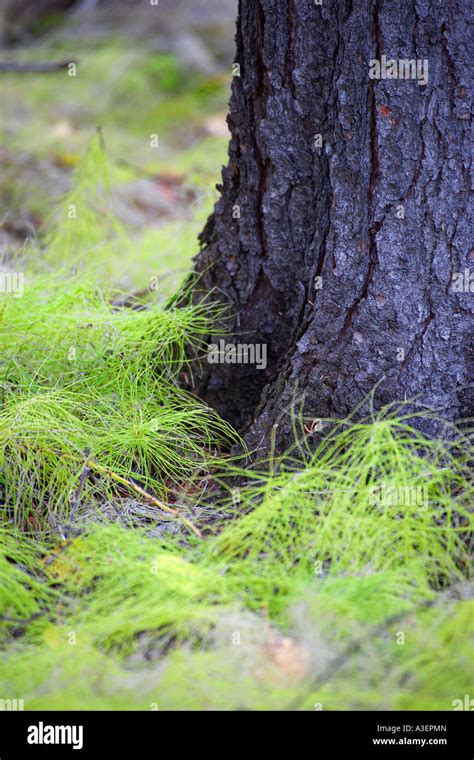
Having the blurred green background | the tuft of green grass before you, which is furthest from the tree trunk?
the blurred green background

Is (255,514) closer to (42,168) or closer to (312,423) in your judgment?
(312,423)

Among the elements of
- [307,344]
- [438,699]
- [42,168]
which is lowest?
[438,699]

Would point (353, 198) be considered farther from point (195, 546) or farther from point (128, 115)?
point (128, 115)

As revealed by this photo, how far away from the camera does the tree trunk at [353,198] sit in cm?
137

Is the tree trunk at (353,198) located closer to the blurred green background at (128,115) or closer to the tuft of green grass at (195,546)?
the tuft of green grass at (195,546)

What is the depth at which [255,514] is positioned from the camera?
52.9 inches

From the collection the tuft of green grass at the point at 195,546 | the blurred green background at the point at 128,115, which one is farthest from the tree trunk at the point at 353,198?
the blurred green background at the point at 128,115

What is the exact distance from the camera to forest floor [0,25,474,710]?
3.60ft

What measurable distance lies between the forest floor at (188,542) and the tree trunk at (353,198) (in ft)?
0.39

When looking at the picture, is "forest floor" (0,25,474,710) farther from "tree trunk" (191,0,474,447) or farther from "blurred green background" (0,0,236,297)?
"blurred green background" (0,0,236,297)

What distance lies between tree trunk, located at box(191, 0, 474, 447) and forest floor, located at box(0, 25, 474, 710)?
4.7 inches

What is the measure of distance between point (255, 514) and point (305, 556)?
0.40 ft

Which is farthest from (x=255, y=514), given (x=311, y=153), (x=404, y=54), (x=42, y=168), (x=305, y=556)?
(x=42, y=168)

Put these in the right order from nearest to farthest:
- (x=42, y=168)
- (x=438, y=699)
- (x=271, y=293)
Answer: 1. (x=438, y=699)
2. (x=271, y=293)
3. (x=42, y=168)
